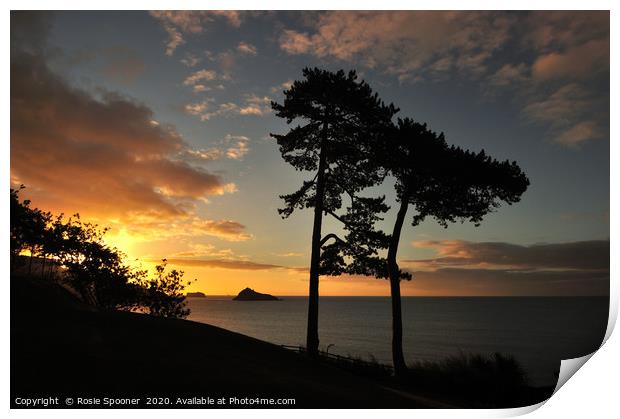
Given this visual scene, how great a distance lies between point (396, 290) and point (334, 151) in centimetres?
440

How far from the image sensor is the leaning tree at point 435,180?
1221cm

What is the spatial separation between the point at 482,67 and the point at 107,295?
63.0 feet

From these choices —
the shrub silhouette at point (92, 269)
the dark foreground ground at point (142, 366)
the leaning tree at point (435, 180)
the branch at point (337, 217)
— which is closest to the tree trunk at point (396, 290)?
the leaning tree at point (435, 180)

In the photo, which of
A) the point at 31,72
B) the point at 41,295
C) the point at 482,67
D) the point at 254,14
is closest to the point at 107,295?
the point at 41,295

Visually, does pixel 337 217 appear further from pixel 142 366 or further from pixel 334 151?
pixel 142 366

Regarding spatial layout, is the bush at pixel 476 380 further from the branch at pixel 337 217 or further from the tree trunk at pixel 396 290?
the branch at pixel 337 217

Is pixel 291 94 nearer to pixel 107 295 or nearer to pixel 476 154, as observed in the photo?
pixel 476 154

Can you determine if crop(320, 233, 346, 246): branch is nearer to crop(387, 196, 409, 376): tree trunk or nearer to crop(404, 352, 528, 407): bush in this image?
crop(387, 196, 409, 376): tree trunk

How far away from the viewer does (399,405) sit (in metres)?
7.83

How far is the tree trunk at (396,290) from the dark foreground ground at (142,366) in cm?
290

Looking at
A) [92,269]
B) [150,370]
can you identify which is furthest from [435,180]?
[92,269]

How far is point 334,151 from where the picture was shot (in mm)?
13023

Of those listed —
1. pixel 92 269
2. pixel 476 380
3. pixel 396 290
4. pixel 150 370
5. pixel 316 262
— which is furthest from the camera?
pixel 92 269

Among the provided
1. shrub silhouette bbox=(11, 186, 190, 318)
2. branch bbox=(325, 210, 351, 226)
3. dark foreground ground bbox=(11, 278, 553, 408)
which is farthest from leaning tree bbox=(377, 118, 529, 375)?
shrub silhouette bbox=(11, 186, 190, 318)
